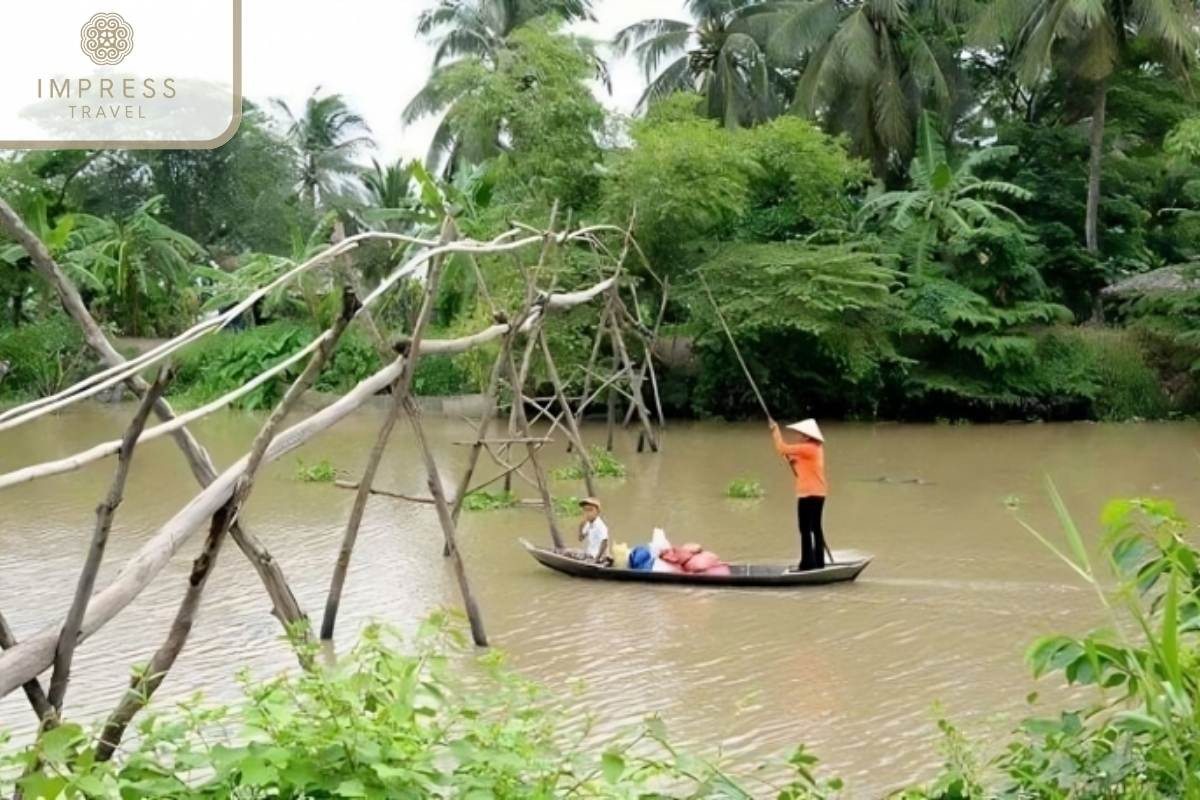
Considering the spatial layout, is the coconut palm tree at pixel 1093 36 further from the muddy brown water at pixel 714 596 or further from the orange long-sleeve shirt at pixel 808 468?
the orange long-sleeve shirt at pixel 808 468

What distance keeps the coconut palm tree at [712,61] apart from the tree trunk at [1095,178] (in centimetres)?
662

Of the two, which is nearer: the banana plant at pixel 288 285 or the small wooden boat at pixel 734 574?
the small wooden boat at pixel 734 574

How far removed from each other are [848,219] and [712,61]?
7.00 m

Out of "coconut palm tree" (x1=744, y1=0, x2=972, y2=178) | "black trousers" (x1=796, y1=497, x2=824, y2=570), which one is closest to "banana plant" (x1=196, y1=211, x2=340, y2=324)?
"coconut palm tree" (x1=744, y1=0, x2=972, y2=178)

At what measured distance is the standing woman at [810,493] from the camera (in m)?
9.27

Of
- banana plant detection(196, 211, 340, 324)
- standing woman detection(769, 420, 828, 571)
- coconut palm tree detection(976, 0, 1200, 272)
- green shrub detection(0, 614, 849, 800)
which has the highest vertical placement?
coconut palm tree detection(976, 0, 1200, 272)

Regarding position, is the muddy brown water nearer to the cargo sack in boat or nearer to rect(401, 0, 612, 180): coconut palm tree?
the cargo sack in boat

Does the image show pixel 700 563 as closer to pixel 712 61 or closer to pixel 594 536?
pixel 594 536

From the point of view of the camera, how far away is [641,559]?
936 cm

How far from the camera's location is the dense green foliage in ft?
66.3

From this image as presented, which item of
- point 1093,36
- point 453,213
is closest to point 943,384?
point 1093,36

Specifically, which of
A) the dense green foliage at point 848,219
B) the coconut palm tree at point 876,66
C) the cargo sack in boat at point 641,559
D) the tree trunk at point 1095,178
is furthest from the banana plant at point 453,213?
the tree trunk at point 1095,178

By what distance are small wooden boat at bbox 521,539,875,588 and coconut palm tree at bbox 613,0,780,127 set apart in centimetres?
1842

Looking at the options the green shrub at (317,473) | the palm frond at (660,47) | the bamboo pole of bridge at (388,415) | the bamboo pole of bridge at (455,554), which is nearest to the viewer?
the bamboo pole of bridge at (388,415)
